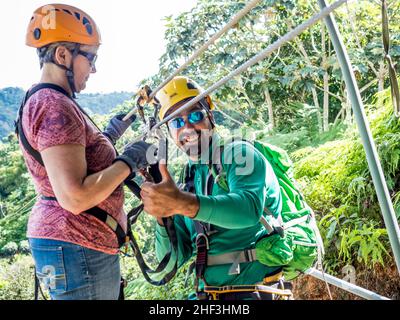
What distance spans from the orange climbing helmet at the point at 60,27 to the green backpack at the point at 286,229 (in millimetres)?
519

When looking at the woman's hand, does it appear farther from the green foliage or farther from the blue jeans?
the green foliage

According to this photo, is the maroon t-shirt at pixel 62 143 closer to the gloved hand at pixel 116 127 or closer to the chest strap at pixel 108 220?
the chest strap at pixel 108 220

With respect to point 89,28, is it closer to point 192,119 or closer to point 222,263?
point 192,119

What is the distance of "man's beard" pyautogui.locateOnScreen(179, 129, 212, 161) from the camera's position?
1395 millimetres

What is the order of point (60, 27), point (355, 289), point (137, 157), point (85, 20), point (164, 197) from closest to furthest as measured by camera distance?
point (164, 197) < point (137, 157) < point (60, 27) < point (85, 20) < point (355, 289)

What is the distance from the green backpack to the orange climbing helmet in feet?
1.70

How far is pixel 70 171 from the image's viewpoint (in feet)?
3.62

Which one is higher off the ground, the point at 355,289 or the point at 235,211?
the point at 235,211

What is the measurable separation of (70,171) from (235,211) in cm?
39

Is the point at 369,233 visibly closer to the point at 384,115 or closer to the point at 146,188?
the point at 384,115

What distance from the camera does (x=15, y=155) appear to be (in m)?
12.7

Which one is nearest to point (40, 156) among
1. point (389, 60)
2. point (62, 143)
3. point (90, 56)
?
point (62, 143)

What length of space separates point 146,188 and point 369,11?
18.3ft
